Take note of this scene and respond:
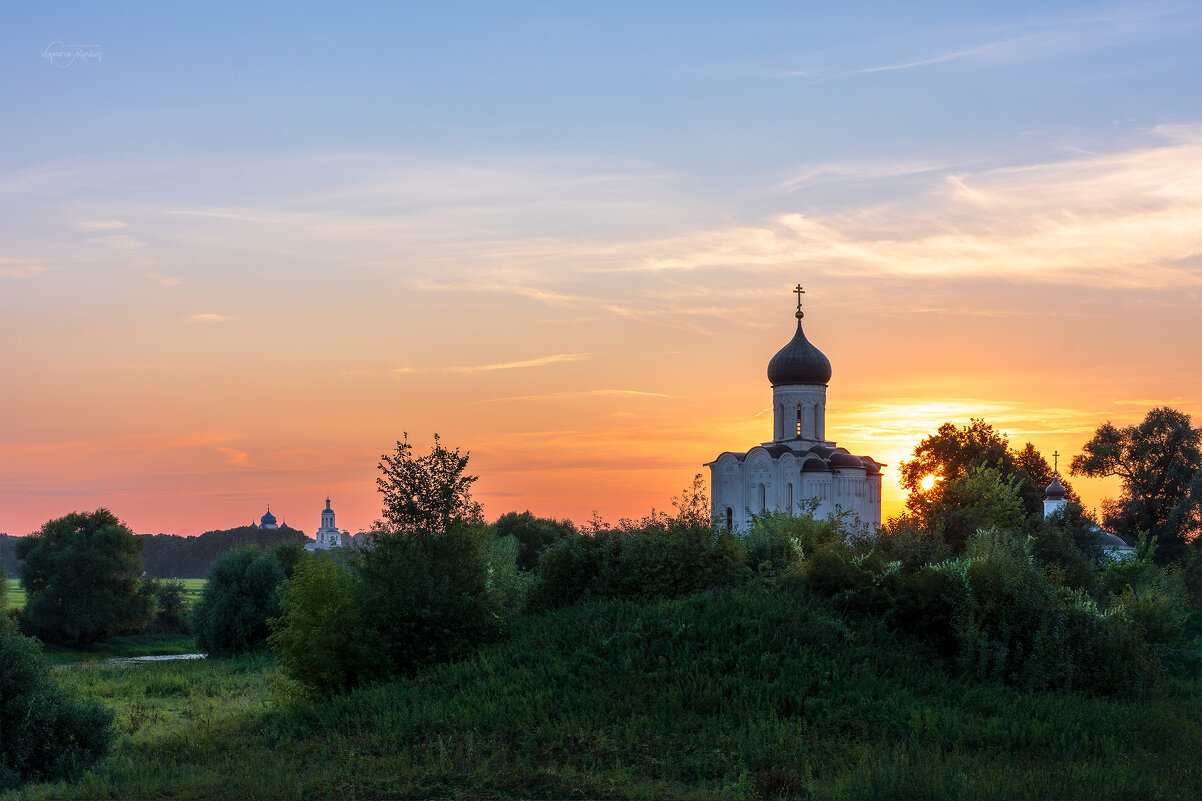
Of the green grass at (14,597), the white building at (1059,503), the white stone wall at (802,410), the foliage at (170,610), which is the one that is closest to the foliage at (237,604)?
the green grass at (14,597)

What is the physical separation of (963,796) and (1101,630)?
10.4 m

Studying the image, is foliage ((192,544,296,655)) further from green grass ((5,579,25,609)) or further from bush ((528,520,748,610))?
bush ((528,520,748,610))

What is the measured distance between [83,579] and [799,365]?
142 ft

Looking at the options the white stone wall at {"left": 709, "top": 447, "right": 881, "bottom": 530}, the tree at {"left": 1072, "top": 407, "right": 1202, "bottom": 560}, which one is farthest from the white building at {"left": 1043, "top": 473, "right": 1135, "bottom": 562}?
the white stone wall at {"left": 709, "top": 447, "right": 881, "bottom": 530}

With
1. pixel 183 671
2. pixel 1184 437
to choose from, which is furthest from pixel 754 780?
pixel 1184 437

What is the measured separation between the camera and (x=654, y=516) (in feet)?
90.0

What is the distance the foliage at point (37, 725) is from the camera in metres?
18.9

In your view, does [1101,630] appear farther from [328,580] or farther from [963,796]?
[328,580]

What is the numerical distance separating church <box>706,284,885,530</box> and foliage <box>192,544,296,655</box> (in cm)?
2944

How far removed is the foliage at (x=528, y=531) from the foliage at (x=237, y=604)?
64.9 ft

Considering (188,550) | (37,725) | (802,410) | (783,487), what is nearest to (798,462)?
(783,487)

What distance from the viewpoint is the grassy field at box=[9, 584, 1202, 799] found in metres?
15.7

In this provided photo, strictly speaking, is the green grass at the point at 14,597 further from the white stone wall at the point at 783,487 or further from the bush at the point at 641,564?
the white stone wall at the point at 783,487

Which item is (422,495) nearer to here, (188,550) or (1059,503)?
(1059,503)
